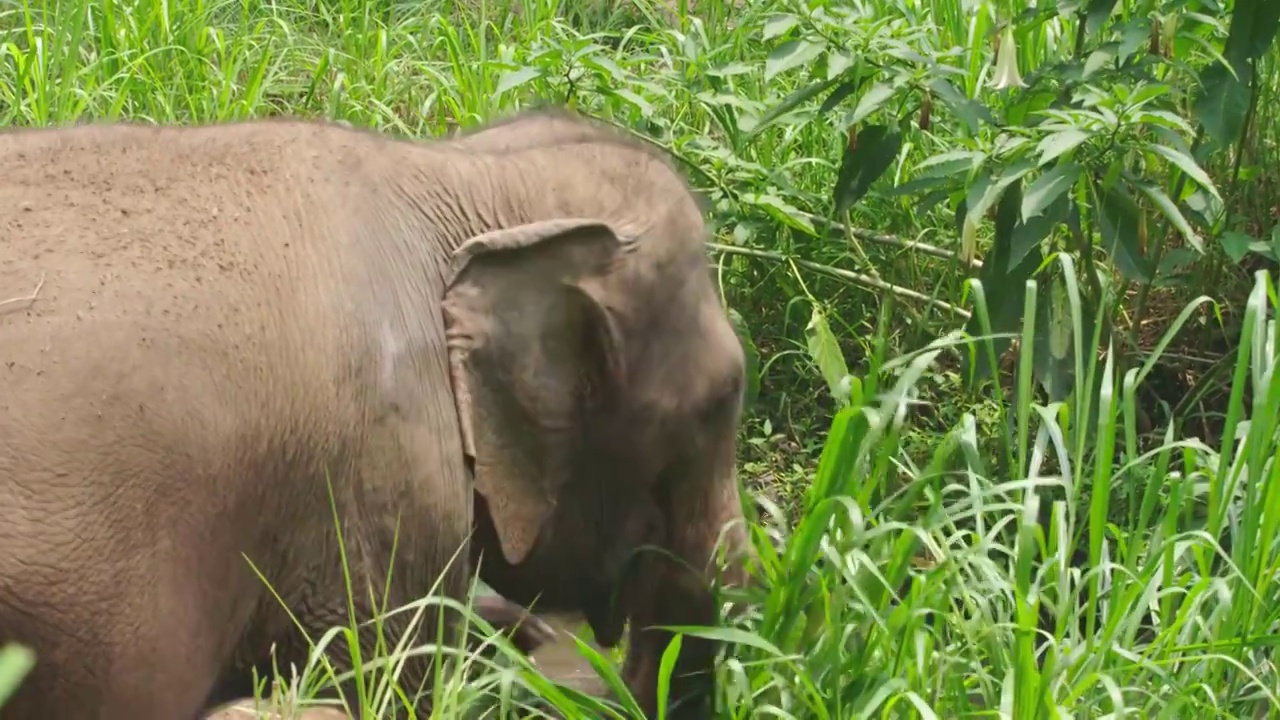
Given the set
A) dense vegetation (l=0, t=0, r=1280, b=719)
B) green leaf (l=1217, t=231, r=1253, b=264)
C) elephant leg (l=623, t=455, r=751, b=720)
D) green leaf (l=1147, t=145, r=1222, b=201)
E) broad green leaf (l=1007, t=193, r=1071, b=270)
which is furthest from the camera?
green leaf (l=1217, t=231, r=1253, b=264)

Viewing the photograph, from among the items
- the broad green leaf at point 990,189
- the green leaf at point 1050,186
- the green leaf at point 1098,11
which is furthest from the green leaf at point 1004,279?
the green leaf at point 1098,11

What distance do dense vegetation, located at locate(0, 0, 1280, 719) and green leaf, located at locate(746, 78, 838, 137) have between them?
0.04 feet

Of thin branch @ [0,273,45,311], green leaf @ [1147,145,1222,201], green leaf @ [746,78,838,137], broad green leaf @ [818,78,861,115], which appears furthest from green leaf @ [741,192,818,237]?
thin branch @ [0,273,45,311]

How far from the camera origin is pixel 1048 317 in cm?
403

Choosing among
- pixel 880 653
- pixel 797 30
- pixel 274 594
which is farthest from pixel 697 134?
pixel 274 594

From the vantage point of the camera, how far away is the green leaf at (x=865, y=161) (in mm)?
4320

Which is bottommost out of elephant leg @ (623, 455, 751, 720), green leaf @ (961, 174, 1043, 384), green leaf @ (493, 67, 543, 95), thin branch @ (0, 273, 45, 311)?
elephant leg @ (623, 455, 751, 720)

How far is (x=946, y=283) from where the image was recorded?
4.80 meters

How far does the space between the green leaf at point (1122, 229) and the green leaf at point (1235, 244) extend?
0.28 meters

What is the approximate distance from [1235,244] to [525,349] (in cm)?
181

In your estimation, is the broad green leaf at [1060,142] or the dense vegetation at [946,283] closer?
the dense vegetation at [946,283]

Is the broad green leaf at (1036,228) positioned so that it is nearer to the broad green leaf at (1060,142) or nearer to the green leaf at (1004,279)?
the green leaf at (1004,279)

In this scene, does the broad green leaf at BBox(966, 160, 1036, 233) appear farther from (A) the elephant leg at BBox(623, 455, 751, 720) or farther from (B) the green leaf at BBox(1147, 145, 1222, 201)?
(A) the elephant leg at BBox(623, 455, 751, 720)

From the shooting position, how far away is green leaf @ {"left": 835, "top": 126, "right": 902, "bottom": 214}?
4.32 metres
